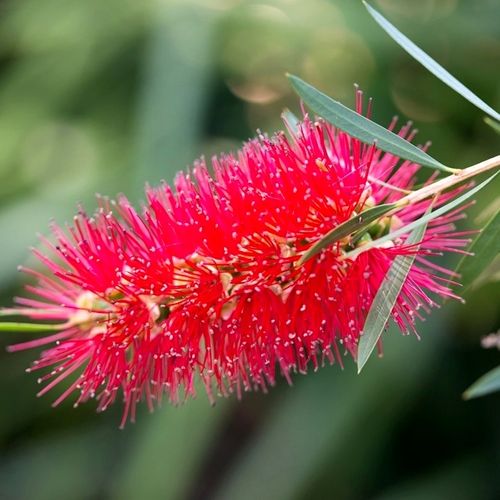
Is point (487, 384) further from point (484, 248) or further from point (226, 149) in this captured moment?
point (226, 149)

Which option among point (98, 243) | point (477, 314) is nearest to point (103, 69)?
point (477, 314)

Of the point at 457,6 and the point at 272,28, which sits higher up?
the point at 272,28

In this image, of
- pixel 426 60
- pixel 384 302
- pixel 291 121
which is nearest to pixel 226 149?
pixel 291 121

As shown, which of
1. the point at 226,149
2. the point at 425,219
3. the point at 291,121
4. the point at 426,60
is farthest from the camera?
the point at 226,149

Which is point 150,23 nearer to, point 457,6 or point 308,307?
point 457,6

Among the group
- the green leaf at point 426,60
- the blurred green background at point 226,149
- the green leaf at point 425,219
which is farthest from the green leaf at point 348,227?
the blurred green background at point 226,149

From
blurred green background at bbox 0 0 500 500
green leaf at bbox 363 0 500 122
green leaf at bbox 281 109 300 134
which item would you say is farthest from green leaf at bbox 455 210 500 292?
blurred green background at bbox 0 0 500 500

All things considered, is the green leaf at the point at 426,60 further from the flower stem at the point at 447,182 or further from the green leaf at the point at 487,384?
the green leaf at the point at 487,384
